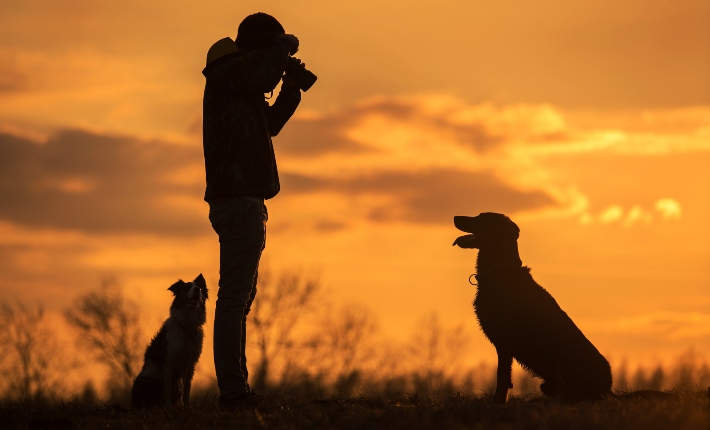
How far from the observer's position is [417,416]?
7.65 metres

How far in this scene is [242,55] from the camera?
341 inches

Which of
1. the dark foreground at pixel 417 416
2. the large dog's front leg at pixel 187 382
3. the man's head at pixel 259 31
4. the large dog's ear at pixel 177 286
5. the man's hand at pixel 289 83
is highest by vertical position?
the man's head at pixel 259 31

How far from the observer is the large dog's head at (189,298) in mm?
13570

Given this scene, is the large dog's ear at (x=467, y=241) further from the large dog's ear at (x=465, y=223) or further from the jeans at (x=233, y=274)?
the jeans at (x=233, y=274)

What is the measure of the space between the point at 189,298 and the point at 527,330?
17.4 ft

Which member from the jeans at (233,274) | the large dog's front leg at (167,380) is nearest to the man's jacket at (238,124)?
the jeans at (233,274)

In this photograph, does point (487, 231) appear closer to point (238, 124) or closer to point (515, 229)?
point (515, 229)

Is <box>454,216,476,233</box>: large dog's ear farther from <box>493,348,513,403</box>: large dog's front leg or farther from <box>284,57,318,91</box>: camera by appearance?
<box>284,57,318,91</box>: camera

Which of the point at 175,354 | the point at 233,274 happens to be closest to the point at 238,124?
the point at 233,274

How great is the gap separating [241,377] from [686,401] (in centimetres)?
381

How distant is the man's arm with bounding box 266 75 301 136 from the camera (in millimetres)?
9039

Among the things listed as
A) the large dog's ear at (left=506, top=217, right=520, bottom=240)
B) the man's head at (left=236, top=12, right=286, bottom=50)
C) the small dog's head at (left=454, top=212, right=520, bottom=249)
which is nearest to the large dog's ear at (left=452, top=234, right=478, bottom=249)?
the small dog's head at (left=454, top=212, right=520, bottom=249)

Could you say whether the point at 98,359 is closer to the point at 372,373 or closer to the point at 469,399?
the point at 372,373

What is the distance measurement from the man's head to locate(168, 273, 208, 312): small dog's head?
5556 millimetres
